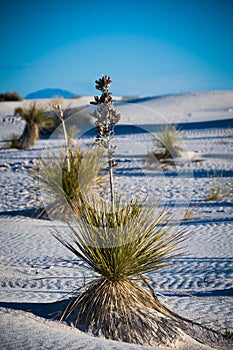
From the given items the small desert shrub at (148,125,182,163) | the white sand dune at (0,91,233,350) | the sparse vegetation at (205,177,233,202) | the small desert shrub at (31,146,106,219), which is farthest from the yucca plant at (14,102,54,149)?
the small desert shrub at (31,146,106,219)

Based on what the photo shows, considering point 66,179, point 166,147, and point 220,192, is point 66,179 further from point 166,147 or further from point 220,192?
point 166,147

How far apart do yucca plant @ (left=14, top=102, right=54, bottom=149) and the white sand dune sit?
6.76 ft

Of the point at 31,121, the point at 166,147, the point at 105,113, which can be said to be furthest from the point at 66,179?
the point at 31,121

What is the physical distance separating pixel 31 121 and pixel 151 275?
12073mm

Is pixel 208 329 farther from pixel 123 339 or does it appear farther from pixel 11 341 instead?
pixel 11 341

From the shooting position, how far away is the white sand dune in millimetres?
3025

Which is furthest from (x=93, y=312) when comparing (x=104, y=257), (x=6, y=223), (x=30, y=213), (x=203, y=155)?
(x=203, y=155)

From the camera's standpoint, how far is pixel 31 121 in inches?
629

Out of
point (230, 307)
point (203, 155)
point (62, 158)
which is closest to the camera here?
point (230, 307)

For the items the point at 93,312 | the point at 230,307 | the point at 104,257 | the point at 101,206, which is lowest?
the point at 230,307

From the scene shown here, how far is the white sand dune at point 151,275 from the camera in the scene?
3.03m

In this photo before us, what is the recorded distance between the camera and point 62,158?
7793 millimetres

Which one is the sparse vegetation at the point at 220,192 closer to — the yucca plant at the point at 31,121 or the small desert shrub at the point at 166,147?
the small desert shrub at the point at 166,147

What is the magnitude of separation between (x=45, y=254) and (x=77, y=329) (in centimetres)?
275
